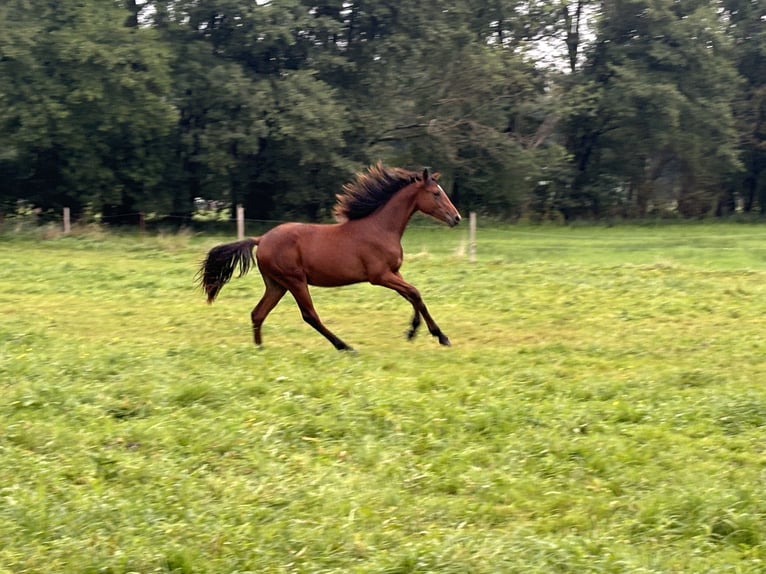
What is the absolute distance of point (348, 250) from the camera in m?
8.83

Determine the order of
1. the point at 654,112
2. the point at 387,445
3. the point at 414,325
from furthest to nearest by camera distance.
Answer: the point at 654,112 < the point at 414,325 < the point at 387,445

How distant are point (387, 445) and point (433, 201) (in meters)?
4.44

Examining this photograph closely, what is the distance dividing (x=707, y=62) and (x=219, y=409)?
112ft

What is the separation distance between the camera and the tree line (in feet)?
87.6

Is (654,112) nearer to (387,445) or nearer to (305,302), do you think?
(305,302)

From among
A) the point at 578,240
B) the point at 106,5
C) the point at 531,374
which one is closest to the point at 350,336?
the point at 531,374

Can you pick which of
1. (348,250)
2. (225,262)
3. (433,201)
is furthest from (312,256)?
(433,201)

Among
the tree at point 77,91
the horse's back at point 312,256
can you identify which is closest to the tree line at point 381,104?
the tree at point 77,91

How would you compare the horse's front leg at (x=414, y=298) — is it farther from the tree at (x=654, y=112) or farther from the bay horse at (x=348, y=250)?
the tree at (x=654, y=112)

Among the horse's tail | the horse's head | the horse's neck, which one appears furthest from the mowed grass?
the horse's head

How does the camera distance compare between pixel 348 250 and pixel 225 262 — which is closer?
pixel 348 250

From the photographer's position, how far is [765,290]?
A: 40.9ft

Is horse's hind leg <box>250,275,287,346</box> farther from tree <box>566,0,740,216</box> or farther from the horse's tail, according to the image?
tree <box>566,0,740,216</box>

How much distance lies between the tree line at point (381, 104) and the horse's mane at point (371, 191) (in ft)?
62.3
